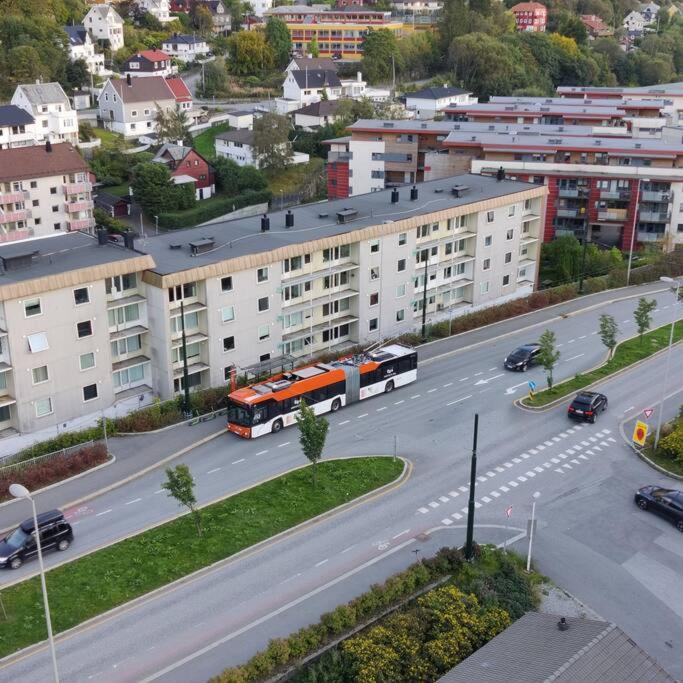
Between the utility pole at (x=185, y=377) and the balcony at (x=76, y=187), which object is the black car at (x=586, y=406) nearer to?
the utility pole at (x=185, y=377)

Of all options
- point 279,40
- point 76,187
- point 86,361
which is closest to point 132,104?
point 76,187

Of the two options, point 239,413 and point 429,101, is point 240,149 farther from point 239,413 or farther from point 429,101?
point 239,413

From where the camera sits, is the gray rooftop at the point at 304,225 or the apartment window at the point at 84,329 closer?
the apartment window at the point at 84,329

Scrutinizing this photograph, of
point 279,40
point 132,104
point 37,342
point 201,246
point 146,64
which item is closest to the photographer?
point 37,342

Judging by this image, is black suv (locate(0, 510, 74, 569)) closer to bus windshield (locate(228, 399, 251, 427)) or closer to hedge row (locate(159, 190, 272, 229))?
bus windshield (locate(228, 399, 251, 427))

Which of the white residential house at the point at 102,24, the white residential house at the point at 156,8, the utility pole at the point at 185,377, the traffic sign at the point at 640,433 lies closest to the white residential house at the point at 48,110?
the white residential house at the point at 102,24
